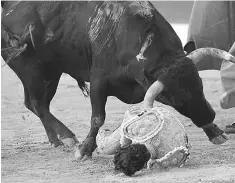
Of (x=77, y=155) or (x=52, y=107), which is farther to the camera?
(x=52, y=107)

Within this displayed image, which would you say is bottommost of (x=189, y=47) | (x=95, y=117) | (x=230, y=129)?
(x=230, y=129)

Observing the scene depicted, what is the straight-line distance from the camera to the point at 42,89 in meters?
6.02

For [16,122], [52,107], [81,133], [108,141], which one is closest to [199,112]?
[108,141]

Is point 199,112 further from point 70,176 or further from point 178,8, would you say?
point 178,8

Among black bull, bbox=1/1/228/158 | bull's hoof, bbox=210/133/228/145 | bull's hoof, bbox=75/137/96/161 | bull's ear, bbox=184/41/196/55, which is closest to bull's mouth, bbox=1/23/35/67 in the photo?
black bull, bbox=1/1/228/158

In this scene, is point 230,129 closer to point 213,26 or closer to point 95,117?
point 213,26

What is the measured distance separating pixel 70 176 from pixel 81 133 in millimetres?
2212

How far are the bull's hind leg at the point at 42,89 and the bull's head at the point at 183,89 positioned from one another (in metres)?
1.12

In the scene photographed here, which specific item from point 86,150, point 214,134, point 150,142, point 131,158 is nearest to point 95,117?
point 86,150

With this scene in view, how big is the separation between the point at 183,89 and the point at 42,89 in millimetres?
1622

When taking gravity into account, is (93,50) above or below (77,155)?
above

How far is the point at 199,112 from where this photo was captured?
16.2 feet

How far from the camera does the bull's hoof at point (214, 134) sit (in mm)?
5051

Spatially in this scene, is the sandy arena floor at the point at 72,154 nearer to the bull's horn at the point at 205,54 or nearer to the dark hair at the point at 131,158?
the dark hair at the point at 131,158
